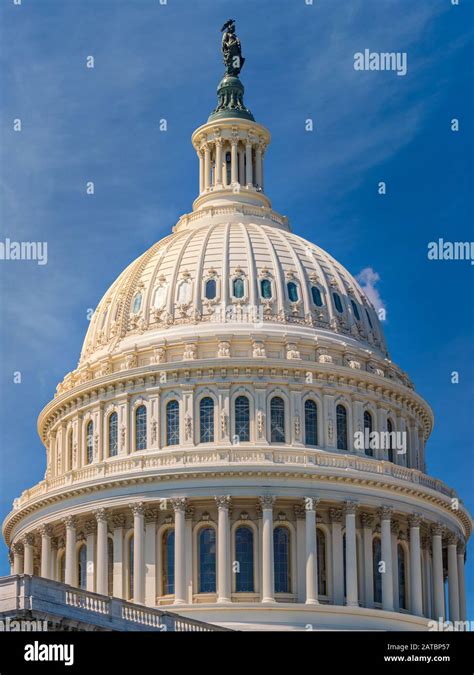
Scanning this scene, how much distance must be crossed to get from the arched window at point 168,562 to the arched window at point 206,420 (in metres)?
6.09

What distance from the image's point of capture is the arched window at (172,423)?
328ft

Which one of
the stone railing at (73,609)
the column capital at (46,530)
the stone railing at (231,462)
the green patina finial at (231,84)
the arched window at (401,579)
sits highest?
the green patina finial at (231,84)

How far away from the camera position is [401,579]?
333 ft

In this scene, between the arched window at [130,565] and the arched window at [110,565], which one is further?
the arched window at [110,565]

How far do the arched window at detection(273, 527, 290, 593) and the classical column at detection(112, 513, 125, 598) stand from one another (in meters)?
8.94

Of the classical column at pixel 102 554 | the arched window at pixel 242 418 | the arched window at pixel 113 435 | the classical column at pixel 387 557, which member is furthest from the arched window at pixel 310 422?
the classical column at pixel 102 554

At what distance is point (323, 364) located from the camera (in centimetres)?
10175

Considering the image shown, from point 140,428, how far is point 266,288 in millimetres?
12051

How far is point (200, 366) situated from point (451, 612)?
22.9 m

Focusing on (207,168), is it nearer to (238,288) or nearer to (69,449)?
(238,288)

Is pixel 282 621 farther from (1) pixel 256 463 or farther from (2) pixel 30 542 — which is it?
(2) pixel 30 542

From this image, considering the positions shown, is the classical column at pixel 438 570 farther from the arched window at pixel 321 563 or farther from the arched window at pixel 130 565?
the arched window at pixel 130 565

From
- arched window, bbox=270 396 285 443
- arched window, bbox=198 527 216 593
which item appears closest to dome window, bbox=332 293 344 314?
arched window, bbox=270 396 285 443
